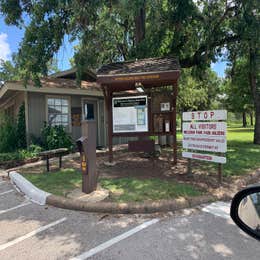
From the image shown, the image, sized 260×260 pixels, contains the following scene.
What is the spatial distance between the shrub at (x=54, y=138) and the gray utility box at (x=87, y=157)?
4.79 metres

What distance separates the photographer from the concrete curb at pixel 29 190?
4.39 meters

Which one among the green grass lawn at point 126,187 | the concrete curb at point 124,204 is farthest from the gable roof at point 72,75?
the concrete curb at point 124,204

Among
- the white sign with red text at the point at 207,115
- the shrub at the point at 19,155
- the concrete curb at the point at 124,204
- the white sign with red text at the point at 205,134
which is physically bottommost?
the concrete curb at the point at 124,204

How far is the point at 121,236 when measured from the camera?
3.07 m

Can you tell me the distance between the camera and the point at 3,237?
3.14 m

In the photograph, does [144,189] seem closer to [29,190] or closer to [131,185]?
[131,185]

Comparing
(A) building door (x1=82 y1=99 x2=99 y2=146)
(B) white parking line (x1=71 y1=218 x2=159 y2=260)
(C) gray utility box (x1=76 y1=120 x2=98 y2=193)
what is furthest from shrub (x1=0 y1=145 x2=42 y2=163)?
(B) white parking line (x1=71 y1=218 x2=159 y2=260)

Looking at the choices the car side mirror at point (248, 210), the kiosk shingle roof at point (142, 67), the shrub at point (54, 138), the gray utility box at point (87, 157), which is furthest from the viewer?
the shrub at point (54, 138)

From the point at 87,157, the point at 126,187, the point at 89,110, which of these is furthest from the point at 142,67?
the point at 89,110

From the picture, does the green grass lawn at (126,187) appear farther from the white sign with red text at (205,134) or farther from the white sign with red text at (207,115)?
the white sign with red text at (207,115)

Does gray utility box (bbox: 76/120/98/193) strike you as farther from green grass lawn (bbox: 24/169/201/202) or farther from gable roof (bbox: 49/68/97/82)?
gable roof (bbox: 49/68/97/82)

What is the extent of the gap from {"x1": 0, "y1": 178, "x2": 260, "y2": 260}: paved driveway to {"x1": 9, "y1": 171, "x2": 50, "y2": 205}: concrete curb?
348 mm

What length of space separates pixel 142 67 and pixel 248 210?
5.21 meters

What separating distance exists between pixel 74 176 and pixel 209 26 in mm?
7614
